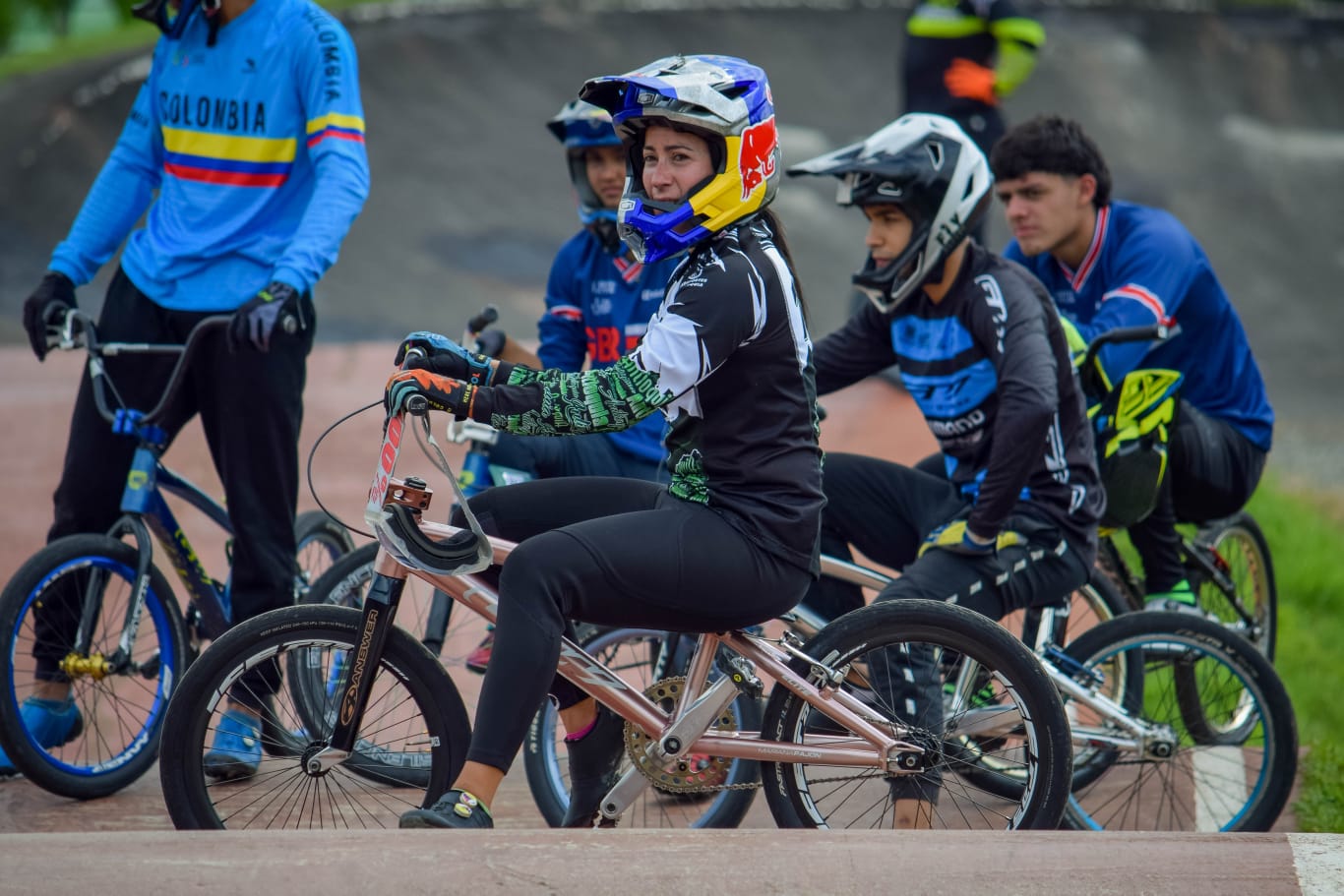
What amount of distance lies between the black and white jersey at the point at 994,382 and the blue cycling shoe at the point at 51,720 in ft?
8.67

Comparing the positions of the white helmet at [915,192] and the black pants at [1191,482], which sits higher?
the white helmet at [915,192]

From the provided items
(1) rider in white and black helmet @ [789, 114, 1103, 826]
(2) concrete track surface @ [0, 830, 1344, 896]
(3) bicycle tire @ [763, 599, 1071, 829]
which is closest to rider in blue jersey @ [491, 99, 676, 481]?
(1) rider in white and black helmet @ [789, 114, 1103, 826]

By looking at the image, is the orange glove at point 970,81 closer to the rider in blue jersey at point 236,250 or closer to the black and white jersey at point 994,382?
the black and white jersey at point 994,382

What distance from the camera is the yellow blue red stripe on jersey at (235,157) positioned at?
4.62 m

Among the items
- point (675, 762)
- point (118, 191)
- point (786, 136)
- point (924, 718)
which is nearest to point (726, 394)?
point (675, 762)

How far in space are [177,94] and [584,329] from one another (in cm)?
150

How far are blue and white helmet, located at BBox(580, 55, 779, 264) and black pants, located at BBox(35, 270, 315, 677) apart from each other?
4.76 ft

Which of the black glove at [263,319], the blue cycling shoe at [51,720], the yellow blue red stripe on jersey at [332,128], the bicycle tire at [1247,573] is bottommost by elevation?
the bicycle tire at [1247,573]

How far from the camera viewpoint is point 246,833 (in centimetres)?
315

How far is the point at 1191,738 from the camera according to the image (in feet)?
14.7

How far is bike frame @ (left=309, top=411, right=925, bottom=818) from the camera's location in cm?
352

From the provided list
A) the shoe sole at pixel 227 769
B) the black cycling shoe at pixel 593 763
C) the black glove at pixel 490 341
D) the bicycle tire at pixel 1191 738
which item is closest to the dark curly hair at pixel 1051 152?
the bicycle tire at pixel 1191 738

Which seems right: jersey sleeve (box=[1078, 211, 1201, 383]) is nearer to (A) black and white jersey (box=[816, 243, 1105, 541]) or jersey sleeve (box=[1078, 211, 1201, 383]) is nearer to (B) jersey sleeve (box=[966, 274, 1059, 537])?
(A) black and white jersey (box=[816, 243, 1105, 541])

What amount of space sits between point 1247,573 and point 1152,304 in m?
1.55
